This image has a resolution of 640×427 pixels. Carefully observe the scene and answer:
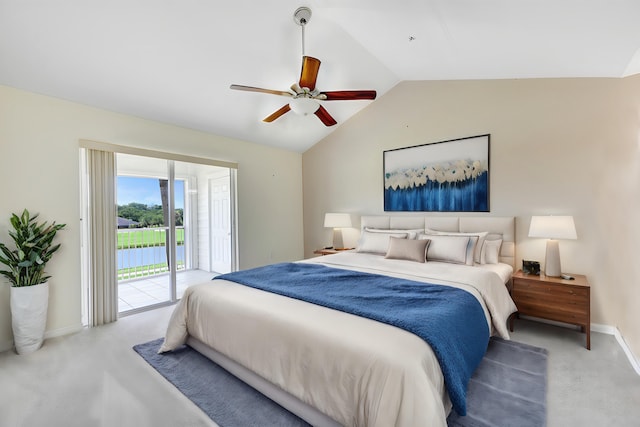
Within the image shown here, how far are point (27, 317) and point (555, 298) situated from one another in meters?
4.94

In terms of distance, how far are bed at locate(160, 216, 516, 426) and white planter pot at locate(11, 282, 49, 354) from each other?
1305 mm

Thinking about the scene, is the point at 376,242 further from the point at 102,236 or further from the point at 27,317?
the point at 27,317

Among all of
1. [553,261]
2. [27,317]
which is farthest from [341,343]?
[27,317]

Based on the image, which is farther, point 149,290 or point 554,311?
point 149,290

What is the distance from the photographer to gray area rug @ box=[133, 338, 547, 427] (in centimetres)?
179

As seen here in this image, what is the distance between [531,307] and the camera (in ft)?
9.62

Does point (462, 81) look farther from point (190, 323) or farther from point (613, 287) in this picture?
point (190, 323)

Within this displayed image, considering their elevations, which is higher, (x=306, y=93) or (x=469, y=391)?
(x=306, y=93)

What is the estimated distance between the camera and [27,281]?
9.00 ft

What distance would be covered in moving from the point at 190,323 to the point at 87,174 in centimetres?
217

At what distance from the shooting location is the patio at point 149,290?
395cm

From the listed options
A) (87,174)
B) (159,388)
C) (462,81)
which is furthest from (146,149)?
(462,81)

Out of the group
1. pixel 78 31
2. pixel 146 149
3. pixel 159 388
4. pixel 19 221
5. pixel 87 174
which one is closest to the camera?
pixel 159 388

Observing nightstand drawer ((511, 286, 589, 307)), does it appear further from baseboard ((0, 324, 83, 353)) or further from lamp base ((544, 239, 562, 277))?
baseboard ((0, 324, 83, 353))
